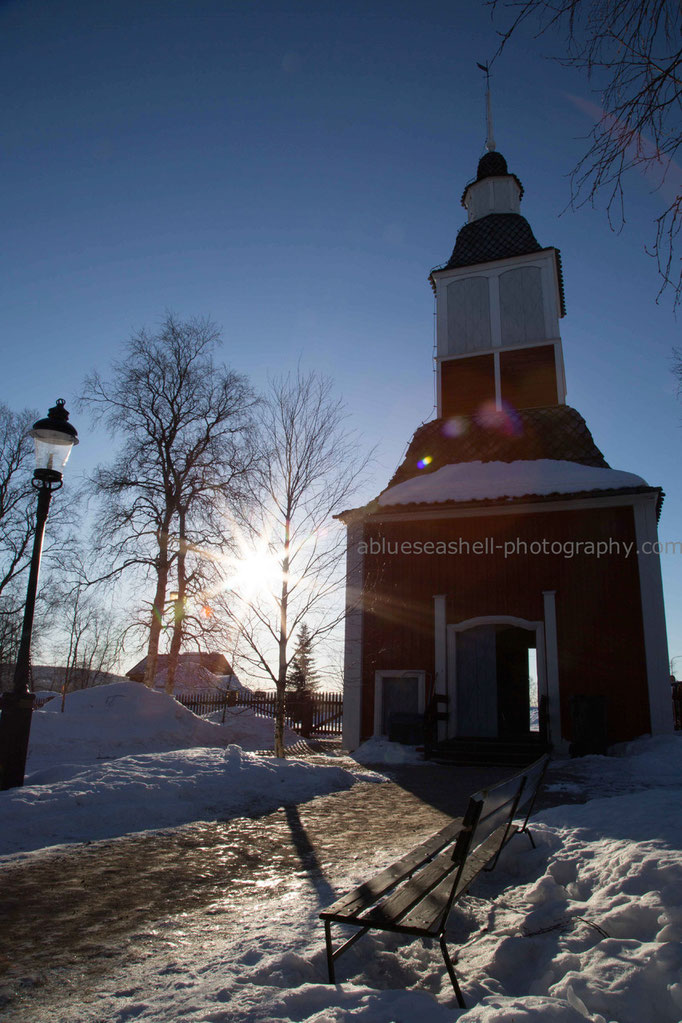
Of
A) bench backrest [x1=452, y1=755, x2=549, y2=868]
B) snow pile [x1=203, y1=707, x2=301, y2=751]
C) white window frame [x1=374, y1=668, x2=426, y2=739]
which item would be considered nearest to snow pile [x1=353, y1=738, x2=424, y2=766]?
white window frame [x1=374, y1=668, x2=426, y2=739]

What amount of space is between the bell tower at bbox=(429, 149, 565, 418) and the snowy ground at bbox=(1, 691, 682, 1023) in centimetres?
1468

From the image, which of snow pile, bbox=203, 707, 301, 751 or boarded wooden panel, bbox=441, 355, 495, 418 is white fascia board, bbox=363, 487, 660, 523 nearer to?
boarded wooden panel, bbox=441, 355, 495, 418

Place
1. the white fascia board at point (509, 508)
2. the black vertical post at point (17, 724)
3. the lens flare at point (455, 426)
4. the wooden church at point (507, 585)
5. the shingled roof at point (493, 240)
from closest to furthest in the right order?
the black vertical post at point (17, 724) < the wooden church at point (507, 585) < the white fascia board at point (509, 508) < the lens flare at point (455, 426) < the shingled roof at point (493, 240)

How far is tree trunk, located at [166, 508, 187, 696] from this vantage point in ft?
61.6

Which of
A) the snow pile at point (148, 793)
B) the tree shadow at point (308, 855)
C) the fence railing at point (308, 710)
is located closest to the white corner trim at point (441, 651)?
the snow pile at point (148, 793)

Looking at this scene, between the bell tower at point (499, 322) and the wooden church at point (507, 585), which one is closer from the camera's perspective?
the wooden church at point (507, 585)

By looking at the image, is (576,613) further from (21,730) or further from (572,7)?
(572,7)

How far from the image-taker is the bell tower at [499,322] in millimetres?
18609

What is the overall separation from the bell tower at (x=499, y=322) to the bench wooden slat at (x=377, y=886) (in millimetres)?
16172

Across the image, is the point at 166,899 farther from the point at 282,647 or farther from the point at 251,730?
the point at 251,730

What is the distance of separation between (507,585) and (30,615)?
34.2 ft

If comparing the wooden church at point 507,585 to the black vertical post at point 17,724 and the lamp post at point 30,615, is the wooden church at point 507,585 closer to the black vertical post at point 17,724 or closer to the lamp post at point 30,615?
the lamp post at point 30,615

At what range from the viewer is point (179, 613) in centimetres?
1927

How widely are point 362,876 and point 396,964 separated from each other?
1530 mm
